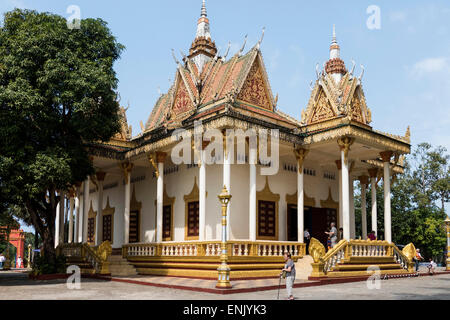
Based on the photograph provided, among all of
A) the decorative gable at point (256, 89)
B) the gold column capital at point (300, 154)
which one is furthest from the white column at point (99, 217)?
the gold column capital at point (300, 154)

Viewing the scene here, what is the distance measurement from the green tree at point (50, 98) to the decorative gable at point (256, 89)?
596 centimetres

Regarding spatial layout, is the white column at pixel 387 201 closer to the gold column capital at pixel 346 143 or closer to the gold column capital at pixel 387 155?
the gold column capital at pixel 387 155

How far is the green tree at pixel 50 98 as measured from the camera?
47.0ft

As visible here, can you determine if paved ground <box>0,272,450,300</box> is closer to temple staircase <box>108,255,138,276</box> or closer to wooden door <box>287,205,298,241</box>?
temple staircase <box>108,255,138,276</box>

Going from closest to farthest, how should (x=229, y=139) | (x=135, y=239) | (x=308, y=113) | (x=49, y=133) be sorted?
(x=49, y=133) → (x=229, y=139) → (x=308, y=113) → (x=135, y=239)

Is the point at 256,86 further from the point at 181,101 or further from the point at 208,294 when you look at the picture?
the point at 208,294

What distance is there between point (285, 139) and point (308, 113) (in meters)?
3.09

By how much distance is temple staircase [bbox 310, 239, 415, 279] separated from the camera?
49.2 ft

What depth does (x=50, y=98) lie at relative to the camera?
15.1 m

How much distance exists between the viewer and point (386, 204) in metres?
18.6

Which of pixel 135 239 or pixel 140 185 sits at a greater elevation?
pixel 140 185
